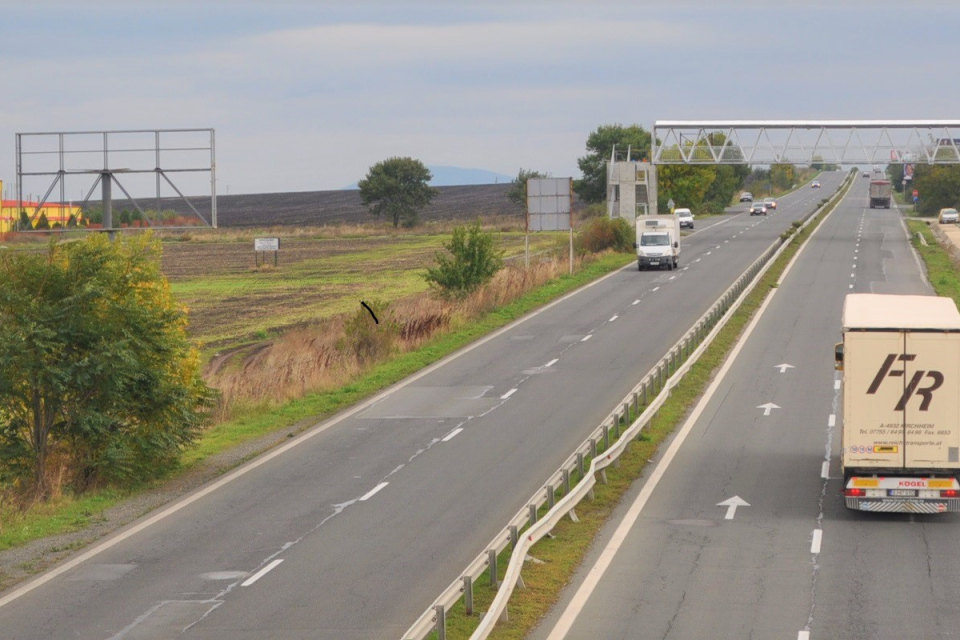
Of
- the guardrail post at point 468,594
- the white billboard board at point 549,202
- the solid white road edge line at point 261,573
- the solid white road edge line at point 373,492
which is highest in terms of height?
the white billboard board at point 549,202

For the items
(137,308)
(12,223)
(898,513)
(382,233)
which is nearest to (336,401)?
(137,308)

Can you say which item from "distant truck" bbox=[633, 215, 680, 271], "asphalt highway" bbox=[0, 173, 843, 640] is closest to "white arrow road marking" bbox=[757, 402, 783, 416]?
"asphalt highway" bbox=[0, 173, 843, 640]

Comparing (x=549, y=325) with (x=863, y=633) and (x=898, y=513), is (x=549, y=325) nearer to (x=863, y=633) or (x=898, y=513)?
(x=898, y=513)

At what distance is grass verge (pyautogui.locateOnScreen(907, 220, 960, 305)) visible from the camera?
51.2m

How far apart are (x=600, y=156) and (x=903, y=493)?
431 feet

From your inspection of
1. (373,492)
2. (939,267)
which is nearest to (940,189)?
(939,267)

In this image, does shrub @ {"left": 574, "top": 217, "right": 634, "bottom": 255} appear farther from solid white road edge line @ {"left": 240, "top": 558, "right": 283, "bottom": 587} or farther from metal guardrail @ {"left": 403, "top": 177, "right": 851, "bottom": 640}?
solid white road edge line @ {"left": 240, "top": 558, "right": 283, "bottom": 587}

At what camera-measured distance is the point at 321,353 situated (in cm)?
3859

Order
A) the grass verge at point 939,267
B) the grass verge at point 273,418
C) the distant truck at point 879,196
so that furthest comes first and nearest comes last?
the distant truck at point 879,196 → the grass verge at point 939,267 → the grass verge at point 273,418

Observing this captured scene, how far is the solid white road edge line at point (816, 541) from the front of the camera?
717 inches

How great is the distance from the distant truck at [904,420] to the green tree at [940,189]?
403 feet

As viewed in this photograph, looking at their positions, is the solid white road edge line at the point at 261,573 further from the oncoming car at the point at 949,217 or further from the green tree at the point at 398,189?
the green tree at the point at 398,189

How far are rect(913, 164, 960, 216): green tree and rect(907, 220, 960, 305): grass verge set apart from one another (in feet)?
159

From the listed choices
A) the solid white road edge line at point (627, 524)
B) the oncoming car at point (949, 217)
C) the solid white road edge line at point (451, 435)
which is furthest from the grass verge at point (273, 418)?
the oncoming car at point (949, 217)
